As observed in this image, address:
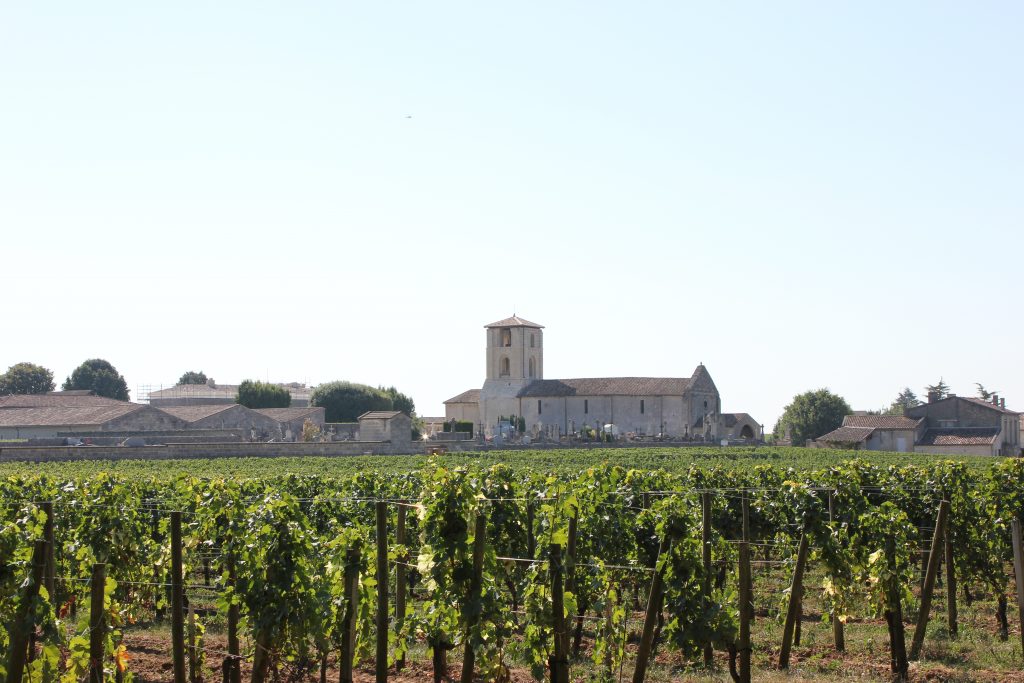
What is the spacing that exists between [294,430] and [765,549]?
58.8 metres

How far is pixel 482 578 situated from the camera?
10016 millimetres

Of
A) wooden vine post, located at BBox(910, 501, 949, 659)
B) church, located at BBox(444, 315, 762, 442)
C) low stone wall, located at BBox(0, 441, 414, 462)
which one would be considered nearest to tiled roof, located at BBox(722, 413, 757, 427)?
church, located at BBox(444, 315, 762, 442)

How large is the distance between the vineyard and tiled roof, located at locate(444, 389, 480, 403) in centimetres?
7560

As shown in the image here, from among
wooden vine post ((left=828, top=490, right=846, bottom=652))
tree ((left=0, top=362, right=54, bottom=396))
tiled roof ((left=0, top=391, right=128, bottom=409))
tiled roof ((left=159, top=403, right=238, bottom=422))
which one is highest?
tree ((left=0, top=362, right=54, bottom=396))

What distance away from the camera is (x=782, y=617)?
12320 millimetres

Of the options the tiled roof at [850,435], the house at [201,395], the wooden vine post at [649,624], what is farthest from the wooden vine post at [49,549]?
the house at [201,395]

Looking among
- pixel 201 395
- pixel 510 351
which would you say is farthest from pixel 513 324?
pixel 201 395

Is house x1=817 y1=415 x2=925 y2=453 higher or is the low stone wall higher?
house x1=817 y1=415 x2=925 y2=453

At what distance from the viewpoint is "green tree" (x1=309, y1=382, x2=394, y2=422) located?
3738 inches

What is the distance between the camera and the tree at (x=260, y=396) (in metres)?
97.2

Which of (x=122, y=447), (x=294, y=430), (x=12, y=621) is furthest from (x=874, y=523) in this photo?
(x=294, y=430)

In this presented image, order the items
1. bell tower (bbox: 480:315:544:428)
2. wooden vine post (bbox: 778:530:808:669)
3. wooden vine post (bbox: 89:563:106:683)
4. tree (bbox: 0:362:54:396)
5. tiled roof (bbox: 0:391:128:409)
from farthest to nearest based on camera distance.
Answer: tree (bbox: 0:362:54:396)
bell tower (bbox: 480:315:544:428)
tiled roof (bbox: 0:391:128:409)
wooden vine post (bbox: 778:530:808:669)
wooden vine post (bbox: 89:563:106:683)

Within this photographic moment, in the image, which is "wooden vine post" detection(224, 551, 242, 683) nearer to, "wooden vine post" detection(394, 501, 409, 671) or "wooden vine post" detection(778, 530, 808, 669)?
"wooden vine post" detection(394, 501, 409, 671)

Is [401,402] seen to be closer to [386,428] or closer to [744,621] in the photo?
[386,428]
